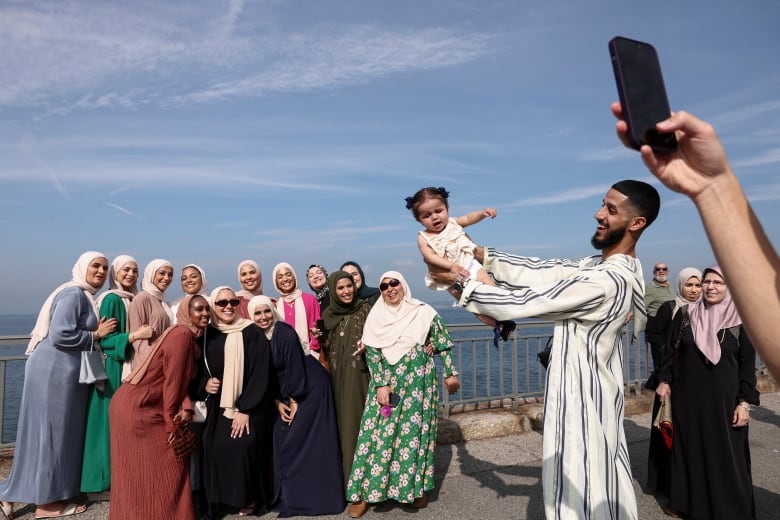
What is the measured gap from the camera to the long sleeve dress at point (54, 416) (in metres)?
4.20

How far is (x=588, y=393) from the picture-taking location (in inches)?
97.6

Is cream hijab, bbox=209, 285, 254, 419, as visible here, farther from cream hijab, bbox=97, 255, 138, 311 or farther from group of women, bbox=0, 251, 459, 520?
cream hijab, bbox=97, 255, 138, 311

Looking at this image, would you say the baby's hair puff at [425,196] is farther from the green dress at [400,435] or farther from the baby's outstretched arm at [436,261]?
the green dress at [400,435]

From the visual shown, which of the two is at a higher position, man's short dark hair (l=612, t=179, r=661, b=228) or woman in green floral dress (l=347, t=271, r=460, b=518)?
man's short dark hair (l=612, t=179, r=661, b=228)

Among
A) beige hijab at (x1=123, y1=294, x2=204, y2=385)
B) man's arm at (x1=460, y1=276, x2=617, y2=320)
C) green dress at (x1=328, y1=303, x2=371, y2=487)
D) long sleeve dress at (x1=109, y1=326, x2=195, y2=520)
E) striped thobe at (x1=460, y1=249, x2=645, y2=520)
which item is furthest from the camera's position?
green dress at (x1=328, y1=303, x2=371, y2=487)

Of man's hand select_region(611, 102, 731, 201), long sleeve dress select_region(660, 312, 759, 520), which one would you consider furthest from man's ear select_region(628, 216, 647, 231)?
long sleeve dress select_region(660, 312, 759, 520)

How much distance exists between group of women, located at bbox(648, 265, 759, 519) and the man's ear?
2.33 m

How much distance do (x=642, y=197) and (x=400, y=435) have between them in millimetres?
2986

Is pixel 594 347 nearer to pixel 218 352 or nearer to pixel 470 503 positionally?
pixel 470 503

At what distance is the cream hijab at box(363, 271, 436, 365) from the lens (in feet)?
15.7

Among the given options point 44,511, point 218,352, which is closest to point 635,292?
point 218,352

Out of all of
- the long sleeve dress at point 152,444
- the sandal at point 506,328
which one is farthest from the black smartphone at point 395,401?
the sandal at point 506,328

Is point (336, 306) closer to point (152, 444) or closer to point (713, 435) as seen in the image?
point (152, 444)

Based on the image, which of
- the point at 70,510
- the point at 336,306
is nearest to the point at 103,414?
the point at 70,510
